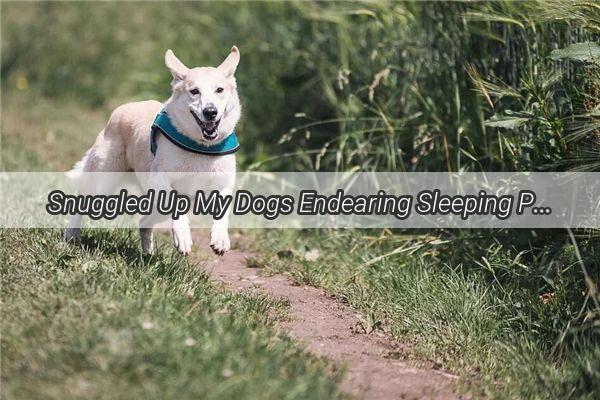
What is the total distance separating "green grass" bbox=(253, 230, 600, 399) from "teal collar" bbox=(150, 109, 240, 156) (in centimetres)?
101

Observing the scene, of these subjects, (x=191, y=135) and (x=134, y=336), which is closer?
(x=134, y=336)

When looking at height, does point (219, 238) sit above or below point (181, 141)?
below

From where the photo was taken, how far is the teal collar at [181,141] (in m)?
5.17

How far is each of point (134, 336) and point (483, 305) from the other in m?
2.18

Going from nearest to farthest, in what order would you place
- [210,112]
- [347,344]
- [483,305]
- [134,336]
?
[134,336]
[347,344]
[210,112]
[483,305]

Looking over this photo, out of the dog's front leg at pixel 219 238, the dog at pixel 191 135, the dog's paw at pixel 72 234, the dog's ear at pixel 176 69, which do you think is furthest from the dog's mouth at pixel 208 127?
the dog's paw at pixel 72 234

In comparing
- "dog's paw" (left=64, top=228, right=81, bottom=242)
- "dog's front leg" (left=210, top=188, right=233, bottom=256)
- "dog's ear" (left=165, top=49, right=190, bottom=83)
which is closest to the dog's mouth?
"dog's ear" (left=165, top=49, right=190, bottom=83)

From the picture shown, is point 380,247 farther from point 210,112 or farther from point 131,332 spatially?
point 131,332

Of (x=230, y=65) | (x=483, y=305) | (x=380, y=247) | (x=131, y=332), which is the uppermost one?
(x=230, y=65)

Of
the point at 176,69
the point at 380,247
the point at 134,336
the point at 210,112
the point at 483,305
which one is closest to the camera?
the point at 134,336

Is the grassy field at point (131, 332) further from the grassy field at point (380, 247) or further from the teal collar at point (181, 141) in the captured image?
the teal collar at point (181, 141)

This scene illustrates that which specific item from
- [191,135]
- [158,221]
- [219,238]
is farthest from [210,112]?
[158,221]

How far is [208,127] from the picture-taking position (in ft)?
16.6

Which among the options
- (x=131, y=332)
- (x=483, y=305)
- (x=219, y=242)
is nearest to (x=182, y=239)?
(x=219, y=242)
